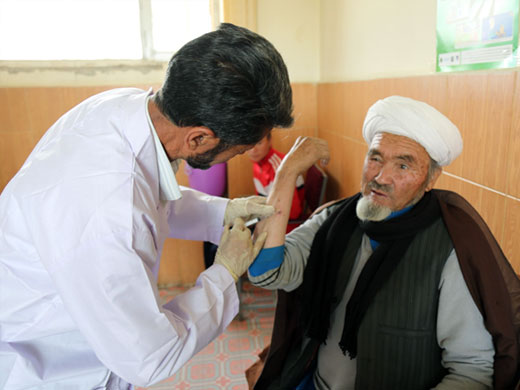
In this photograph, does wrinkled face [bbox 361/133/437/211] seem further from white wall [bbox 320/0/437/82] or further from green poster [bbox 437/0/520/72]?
white wall [bbox 320/0/437/82]

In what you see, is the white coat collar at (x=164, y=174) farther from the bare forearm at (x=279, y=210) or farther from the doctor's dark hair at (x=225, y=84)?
the bare forearm at (x=279, y=210)

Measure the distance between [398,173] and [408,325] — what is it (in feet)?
1.43

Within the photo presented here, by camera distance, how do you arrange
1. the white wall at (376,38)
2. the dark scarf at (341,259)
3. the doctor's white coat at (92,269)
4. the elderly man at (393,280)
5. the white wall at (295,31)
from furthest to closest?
the white wall at (295,31) → the white wall at (376,38) → the dark scarf at (341,259) → the elderly man at (393,280) → the doctor's white coat at (92,269)

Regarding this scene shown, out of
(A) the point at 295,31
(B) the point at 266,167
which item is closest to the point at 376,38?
(B) the point at 266,167

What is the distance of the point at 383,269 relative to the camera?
1200 millimetres

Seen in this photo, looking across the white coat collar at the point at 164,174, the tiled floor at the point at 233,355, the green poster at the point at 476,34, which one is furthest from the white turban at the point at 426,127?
the tiled floor at the point at 233,355

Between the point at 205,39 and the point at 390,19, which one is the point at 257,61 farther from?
the point at 390,19

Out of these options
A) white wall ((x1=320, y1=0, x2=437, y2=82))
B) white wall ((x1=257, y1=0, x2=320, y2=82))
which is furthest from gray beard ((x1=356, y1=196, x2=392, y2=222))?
white wall ((x1=257, y1=0, x2=320, y2=82))

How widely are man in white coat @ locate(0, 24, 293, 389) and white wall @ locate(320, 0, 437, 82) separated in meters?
1.07

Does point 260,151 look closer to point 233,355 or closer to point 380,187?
point 233,355

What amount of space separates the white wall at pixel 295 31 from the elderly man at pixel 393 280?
81.4 inches

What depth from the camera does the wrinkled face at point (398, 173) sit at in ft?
4.12

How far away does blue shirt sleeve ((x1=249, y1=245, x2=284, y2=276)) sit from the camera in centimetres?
126

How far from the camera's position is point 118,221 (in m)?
0.84
